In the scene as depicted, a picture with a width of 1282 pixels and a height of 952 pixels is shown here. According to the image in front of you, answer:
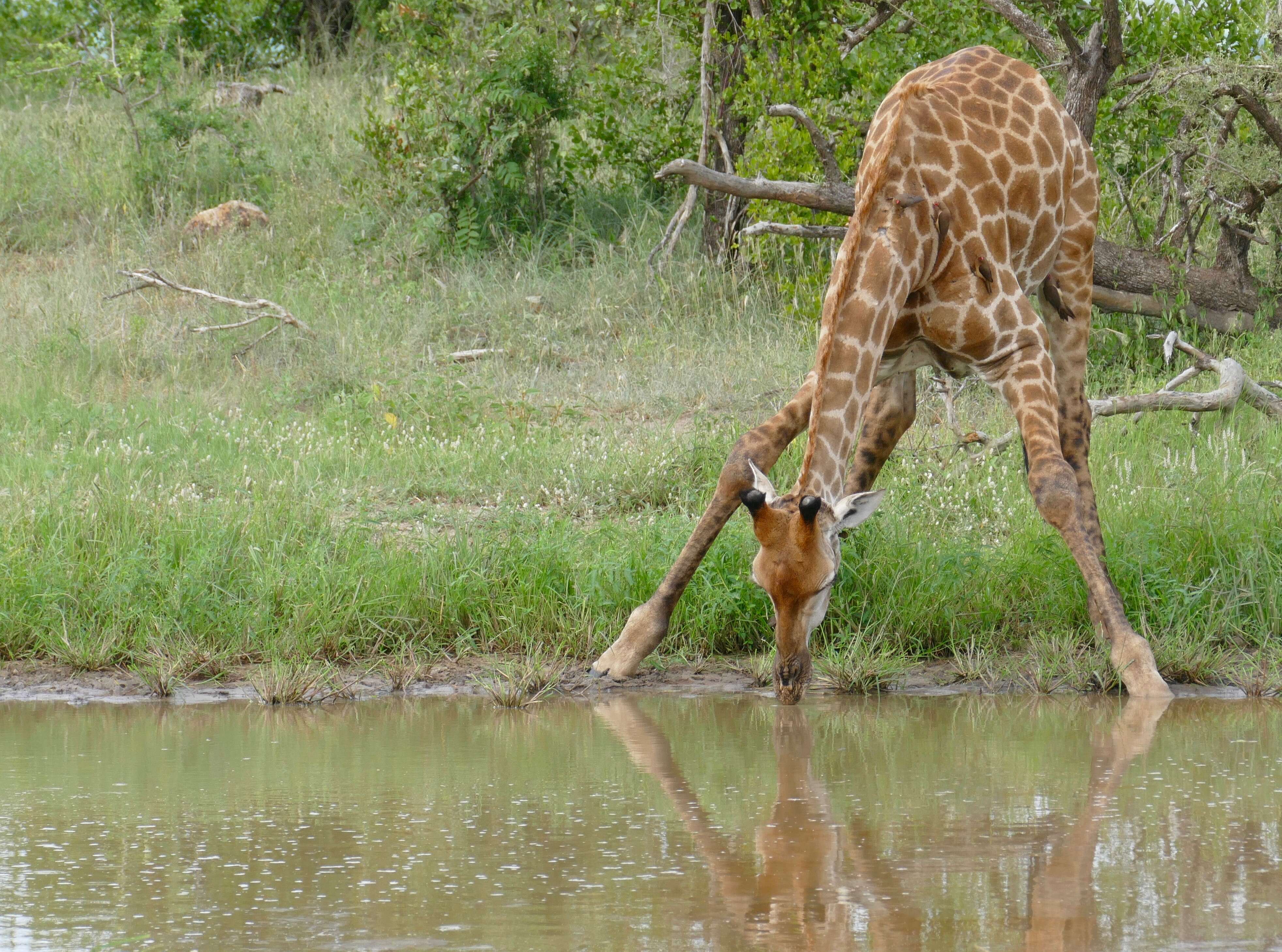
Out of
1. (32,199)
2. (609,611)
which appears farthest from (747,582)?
(32,199)

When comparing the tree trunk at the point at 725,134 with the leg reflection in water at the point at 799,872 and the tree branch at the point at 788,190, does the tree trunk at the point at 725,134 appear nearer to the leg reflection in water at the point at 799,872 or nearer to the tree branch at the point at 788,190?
the tree branch at the point at 788,190

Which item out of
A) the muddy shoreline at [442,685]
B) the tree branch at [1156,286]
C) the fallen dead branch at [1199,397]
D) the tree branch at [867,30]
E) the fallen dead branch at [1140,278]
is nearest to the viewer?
the muddy shoreline at [442,685]

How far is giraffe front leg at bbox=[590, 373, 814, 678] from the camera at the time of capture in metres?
5.79

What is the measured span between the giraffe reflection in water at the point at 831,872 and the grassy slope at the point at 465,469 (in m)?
1.52

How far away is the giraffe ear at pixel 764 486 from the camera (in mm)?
5137

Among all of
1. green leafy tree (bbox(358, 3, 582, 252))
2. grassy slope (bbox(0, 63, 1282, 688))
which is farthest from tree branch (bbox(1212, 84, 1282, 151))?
green leafy tree (bbox(358, 3, 582, 252))

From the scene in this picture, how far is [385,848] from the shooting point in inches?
145

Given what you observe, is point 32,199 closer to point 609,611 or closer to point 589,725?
point 609,611

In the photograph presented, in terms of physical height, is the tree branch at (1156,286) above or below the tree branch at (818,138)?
below

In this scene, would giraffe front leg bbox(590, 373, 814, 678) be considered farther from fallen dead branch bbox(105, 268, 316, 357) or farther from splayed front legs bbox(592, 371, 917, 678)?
fallen dead branch bbox(105, 268, 316, 357)

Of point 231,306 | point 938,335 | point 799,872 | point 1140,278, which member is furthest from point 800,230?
point 799,872

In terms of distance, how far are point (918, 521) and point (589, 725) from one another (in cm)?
230

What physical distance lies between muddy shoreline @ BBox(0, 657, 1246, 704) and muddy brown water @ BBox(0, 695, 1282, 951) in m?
0.12

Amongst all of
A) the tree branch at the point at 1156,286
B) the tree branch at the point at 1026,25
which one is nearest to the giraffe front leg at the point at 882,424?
the tree branch at the point at 1156,286
